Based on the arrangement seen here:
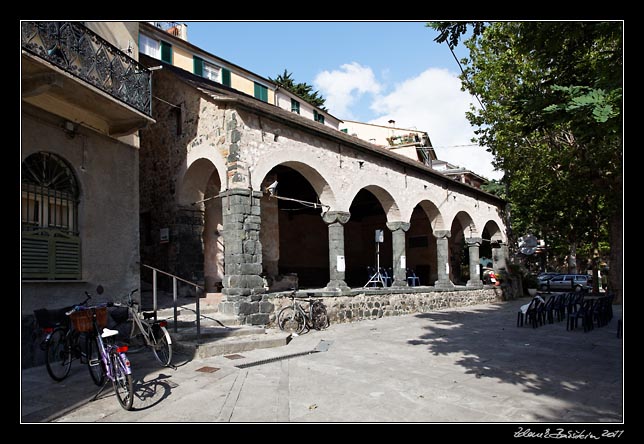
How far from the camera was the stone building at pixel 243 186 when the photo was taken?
10797 millimetres

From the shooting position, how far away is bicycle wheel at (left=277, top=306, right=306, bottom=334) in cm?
1095

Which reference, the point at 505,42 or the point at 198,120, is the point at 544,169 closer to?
the point at 505,42

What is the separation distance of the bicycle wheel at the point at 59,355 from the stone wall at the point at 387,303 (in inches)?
196

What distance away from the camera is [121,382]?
5.29m

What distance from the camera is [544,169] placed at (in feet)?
65.5

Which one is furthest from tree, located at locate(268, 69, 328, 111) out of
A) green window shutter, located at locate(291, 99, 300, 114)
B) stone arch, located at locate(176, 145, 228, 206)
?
stone arch, located at locate(176, 145, 228, 206)

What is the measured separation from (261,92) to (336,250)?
39.8 feet

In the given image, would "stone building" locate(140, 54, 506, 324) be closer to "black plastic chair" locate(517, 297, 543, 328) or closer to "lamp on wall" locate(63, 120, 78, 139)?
"lamp on wall" locate(63, 120, 78, 139)

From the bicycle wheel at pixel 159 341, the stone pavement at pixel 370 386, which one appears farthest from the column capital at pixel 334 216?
the bicycle wheel at pixel 159 341

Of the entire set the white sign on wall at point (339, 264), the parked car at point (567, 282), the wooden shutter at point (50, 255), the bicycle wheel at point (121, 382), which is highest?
the wooden shutter at point (50, 255)

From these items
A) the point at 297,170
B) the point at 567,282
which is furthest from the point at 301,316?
the point at 567,282

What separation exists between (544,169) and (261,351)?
15.6 metres

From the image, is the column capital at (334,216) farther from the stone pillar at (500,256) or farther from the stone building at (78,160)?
the stone pillar at (500,256)

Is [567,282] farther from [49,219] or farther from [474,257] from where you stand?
[49,219]
